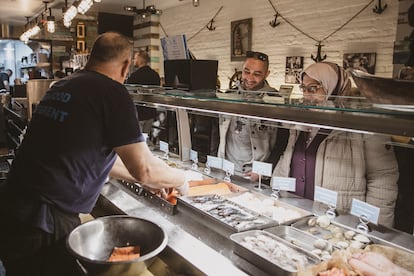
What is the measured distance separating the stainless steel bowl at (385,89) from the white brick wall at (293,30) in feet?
13.8

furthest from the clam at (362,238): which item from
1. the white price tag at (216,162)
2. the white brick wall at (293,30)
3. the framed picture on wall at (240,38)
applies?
the framed picture on wall at (240,38)

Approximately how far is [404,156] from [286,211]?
1443 mm

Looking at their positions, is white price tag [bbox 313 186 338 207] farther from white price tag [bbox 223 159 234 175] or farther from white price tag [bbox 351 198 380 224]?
white price tag [bbox 223 159 234 175]

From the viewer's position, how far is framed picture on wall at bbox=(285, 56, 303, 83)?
6613 millimetres

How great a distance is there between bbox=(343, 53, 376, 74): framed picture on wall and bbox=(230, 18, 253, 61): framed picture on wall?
2.19 m

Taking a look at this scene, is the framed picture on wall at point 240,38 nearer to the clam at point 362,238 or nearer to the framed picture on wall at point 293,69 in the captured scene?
the framed picture on wall at point 293,69

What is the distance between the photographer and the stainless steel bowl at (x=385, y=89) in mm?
1475

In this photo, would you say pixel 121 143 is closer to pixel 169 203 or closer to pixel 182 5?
pixel 169 203

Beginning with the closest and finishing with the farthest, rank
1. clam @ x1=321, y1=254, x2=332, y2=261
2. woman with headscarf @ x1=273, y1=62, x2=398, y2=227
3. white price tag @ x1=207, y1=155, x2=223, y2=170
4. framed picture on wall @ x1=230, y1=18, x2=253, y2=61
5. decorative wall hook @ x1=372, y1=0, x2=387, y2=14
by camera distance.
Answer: clam @ x1=321, y1=254, x2=332, y2=261 → woman with headscarf @ x1=273, y1=62, x2=398, y2=227 → white price tag @ x1=207, y1=155, x2=223, y2=170 → decorative wall hook @ x1=372, y1=0, x2=387, y2=14 → framed picture on wall @ x1=230, y1=18, x2=253, y2=61

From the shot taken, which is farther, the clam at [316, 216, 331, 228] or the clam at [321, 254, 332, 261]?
the clam at [316, 216, 331, 228]

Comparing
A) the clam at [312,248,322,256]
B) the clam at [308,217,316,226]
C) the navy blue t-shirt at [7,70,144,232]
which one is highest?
the navy blue t-shirt at [7,70,144,232]

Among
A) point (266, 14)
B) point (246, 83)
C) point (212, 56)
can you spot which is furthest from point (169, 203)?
point (212, 56)

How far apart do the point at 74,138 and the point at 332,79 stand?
6.81 feet

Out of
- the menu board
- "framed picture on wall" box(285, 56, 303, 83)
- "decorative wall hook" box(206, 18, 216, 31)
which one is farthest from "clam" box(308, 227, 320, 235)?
"decorative wall hook" box(206, 18, 216, 31)
